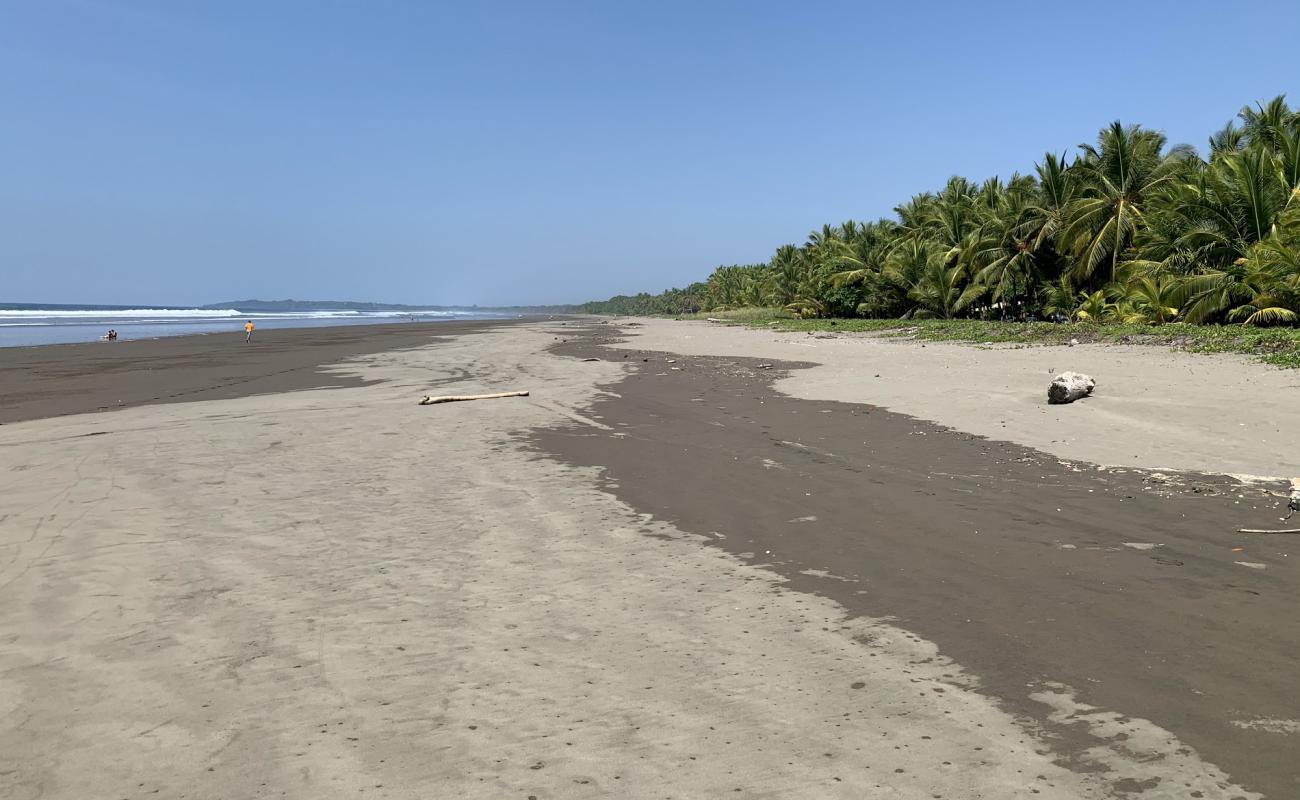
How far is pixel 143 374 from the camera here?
24.3m

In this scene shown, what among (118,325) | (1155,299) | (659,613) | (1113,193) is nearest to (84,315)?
(118,325)

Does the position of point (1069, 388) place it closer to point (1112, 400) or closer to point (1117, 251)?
point (1112, 400)

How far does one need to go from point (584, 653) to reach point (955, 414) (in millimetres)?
10669

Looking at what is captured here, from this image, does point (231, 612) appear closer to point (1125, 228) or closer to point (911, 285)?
point (1125, 228)

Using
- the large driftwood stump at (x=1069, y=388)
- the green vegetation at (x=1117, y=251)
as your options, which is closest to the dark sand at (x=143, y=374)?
the large driftwood stump at (x=1069, y=388)

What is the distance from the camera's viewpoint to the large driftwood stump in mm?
13586

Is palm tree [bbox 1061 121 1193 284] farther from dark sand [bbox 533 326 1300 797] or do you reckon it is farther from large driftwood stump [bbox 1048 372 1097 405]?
dark sand [bbox 533 326 1300 797]

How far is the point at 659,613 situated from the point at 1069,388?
37.1 feet

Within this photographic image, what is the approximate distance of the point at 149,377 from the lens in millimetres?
23312

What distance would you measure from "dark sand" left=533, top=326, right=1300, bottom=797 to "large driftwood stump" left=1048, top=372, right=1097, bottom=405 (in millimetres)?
3298

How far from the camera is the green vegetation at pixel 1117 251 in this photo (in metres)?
24.3

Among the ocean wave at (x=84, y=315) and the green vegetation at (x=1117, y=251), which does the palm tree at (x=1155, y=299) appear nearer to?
the green vegetation at (x=1117, y=251)

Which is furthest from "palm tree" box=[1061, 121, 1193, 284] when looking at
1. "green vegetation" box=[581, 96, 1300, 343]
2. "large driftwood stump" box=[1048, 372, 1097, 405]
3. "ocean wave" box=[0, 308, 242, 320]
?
"ocean wave" box=[0, 308, 242, 320]

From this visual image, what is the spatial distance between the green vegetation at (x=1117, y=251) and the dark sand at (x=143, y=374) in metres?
25.3
